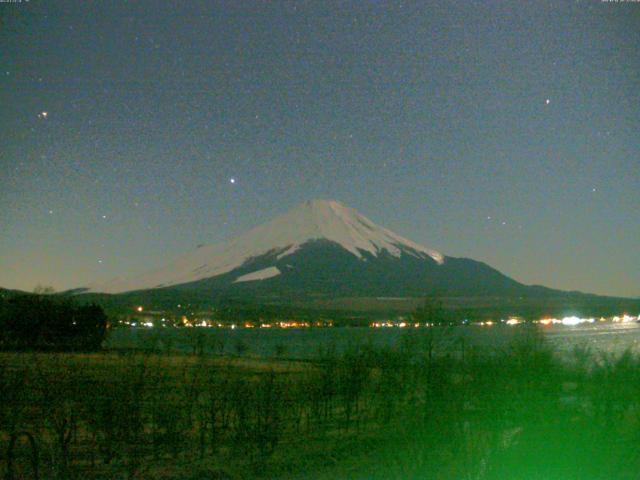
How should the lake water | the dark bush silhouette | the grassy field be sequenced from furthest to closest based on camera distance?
the dark bush silhouette, the lake water, the grassy field

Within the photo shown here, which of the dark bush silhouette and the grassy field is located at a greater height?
the dark bush silhouette

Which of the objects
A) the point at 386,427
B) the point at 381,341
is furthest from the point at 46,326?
the point at 386,427

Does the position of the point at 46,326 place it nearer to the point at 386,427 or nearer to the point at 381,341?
the point at 381,341

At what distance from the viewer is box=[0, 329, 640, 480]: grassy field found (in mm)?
9836

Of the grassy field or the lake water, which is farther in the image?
the lake water

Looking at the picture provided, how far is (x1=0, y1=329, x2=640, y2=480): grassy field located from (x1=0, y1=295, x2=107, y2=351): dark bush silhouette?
922 inches

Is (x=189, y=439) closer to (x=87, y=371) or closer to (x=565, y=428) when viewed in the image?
(x=565, y=428)

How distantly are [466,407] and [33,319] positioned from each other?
2962cm

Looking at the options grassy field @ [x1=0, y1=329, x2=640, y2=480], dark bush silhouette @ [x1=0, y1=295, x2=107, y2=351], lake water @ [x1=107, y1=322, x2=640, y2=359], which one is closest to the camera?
grassy field @ [x1=0, y1=329, x2=640, y2=480]

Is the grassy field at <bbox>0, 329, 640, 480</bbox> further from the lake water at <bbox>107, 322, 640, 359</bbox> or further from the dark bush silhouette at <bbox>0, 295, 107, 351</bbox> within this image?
the dark bush silhouette at <bbox>0, 295, 107, 351</bbox>

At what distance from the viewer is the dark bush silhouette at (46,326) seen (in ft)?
124

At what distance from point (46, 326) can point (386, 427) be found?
27.6 m

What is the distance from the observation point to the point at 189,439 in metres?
12.0

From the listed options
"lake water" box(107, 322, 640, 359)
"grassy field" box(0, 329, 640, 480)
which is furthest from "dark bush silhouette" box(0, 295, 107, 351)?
"grassy field" box(0, 329, 640, 480)
